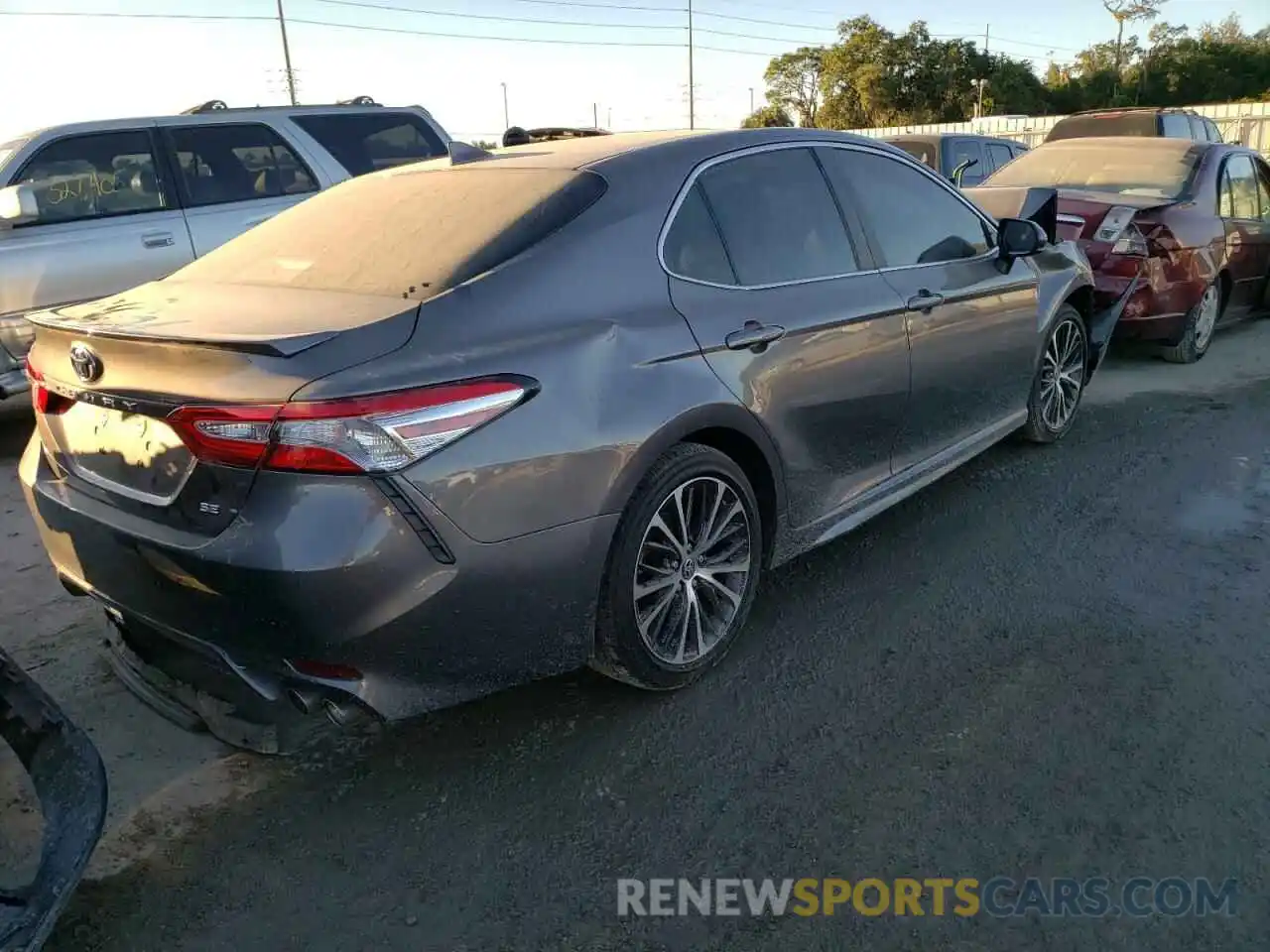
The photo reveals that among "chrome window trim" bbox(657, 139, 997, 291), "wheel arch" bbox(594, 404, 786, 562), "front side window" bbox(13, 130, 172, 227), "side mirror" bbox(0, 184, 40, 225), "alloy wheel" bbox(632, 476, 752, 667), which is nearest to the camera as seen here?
"wheel arch" bbox(594, 404, 786, 562)

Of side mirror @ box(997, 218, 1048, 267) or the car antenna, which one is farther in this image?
side mirror @ box(997, 218, 1048, 267)

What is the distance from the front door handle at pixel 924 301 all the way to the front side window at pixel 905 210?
143 mm

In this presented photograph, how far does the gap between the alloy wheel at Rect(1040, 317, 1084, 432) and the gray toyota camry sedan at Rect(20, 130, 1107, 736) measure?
157cm

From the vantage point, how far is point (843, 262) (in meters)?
3.63

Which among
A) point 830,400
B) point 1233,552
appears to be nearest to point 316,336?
point 830,400

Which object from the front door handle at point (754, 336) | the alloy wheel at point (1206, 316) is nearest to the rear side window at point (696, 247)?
the front door handle at point (754, 336)

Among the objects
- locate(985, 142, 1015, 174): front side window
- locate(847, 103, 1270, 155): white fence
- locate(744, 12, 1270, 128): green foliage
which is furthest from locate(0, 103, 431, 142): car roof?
locate(744, 12, 1270, 128): green foliage

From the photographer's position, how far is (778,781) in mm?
2713

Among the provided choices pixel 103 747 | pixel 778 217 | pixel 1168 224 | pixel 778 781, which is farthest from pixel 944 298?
pixel 1168 224

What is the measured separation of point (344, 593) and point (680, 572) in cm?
110

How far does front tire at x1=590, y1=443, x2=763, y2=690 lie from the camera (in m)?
2.79

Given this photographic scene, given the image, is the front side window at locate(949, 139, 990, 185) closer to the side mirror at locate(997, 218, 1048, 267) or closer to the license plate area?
the side mirror at locate(997, 218, 1048, 267)

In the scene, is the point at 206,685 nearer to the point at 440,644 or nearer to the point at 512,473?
the point at 440,644

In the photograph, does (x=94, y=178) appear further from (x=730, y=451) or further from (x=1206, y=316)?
(x=1206, y=316)
